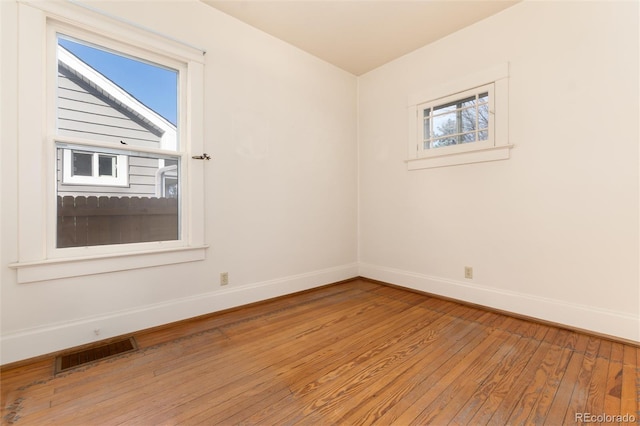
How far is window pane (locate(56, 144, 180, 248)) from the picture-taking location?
2004 millimetres

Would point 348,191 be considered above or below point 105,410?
above

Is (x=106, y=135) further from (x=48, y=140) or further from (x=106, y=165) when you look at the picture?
(x=48, y=140)

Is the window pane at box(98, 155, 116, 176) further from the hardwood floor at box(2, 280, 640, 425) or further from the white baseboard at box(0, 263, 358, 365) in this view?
the hardwood floor at box(2, 280, 640, 425)

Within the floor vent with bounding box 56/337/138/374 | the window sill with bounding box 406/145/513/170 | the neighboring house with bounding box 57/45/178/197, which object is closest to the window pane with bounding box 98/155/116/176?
the neighboring house with bounding box 57/45/178/197

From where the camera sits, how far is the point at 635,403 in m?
1.40

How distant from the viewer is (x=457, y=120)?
2.93 meters

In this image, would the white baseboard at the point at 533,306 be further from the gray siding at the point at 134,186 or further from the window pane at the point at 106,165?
the window pane at the point at 106,165

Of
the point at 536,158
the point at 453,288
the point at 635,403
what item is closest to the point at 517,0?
the point at 536,158

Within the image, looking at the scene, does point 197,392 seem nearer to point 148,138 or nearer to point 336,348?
point 336,348

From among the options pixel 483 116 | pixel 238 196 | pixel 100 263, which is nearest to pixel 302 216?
pixel 238 196

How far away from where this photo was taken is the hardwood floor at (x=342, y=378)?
52.6 inches

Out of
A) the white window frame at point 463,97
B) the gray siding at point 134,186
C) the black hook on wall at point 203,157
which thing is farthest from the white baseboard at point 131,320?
the white window frame at point 463,97

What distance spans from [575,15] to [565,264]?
77.8 inches

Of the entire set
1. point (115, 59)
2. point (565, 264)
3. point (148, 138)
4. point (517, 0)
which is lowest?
point (565, 264)
